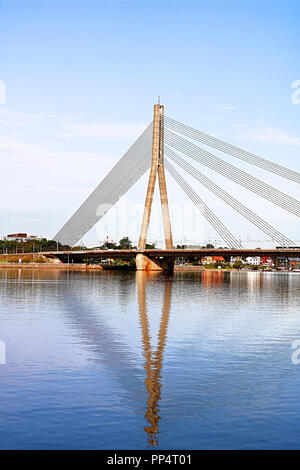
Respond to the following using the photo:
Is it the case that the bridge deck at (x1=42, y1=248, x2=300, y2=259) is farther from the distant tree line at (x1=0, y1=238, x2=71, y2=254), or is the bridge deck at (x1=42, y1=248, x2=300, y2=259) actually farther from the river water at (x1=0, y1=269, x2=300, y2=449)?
the distant tree line at (x1=0, y1=238, x2=71, y2=254)

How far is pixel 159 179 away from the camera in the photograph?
85.6 m

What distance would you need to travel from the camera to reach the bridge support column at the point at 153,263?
325 feet

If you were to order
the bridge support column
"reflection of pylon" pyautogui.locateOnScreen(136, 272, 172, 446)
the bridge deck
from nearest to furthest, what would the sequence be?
"reflection of pylon" pyautogui.locateOnScreen(136, 272, 172, 446)
the bridge deck
the bridge support column

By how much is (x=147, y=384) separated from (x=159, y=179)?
70.9 meters

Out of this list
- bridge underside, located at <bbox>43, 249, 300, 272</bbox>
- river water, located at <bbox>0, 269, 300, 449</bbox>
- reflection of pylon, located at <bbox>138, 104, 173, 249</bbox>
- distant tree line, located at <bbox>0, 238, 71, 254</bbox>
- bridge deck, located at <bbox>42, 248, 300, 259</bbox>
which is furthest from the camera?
distant tree line, located at <bbox>0, 238, 71, 254</bbox>

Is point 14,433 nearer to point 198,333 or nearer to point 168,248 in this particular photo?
point 198,333

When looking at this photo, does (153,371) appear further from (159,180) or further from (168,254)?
(168,254)

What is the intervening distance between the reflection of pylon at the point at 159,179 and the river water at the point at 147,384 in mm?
54032

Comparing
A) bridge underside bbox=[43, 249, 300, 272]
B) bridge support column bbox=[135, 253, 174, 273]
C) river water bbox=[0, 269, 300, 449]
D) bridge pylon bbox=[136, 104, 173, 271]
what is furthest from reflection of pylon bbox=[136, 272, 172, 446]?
bridge support column bbox=[135, 253, 174, 273]

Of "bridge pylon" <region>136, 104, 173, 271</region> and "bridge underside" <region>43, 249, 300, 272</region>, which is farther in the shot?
"bridge pylon" <region>136, 104, 173, 271</region>

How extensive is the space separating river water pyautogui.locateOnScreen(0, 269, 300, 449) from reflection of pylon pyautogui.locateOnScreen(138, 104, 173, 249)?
54.0m

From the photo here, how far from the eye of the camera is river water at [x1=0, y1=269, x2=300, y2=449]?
11.7 meters

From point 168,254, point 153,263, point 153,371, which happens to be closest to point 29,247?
point 153,263
